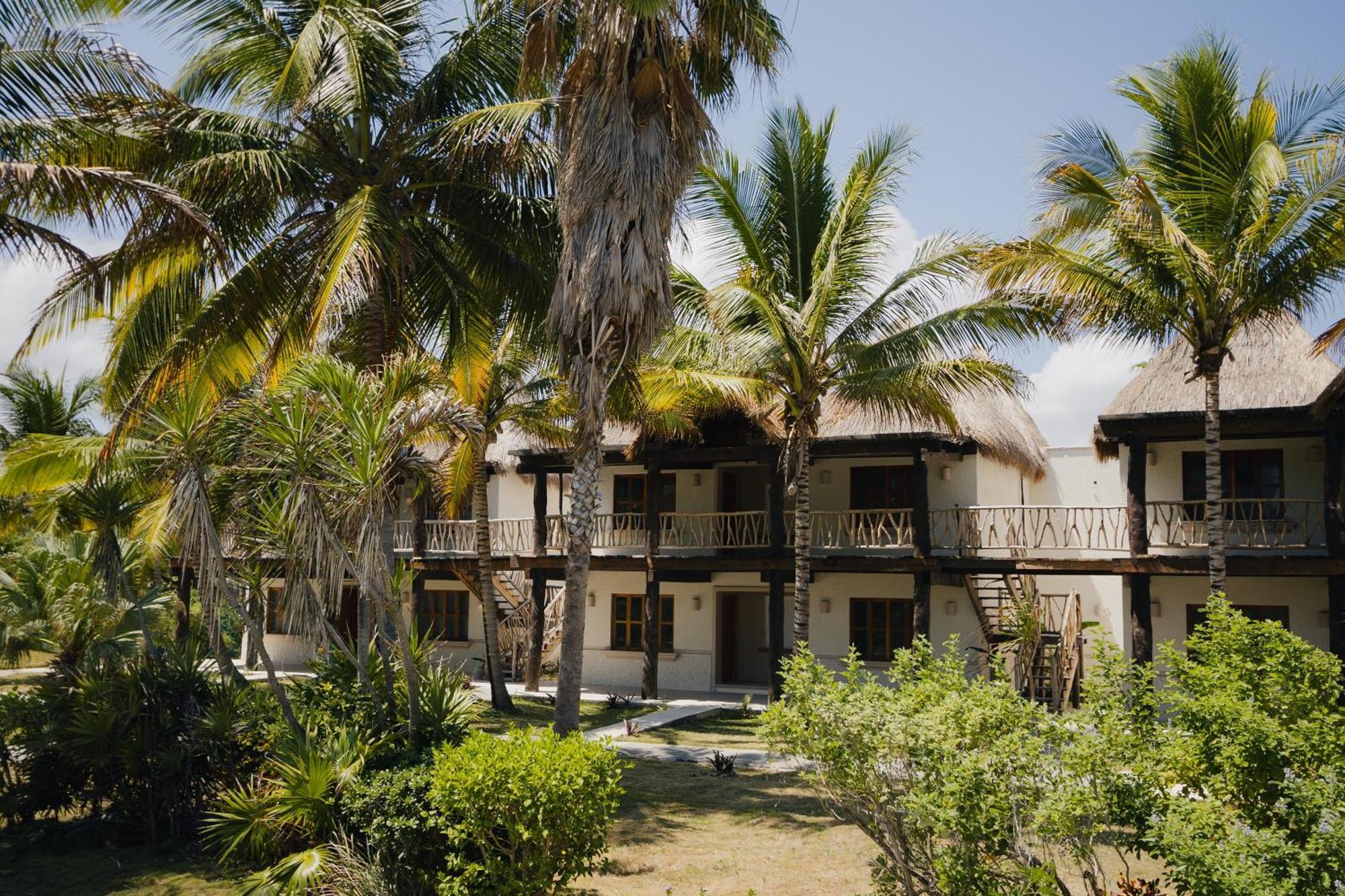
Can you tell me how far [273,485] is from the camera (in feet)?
33.7

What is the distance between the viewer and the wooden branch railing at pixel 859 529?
18938mm

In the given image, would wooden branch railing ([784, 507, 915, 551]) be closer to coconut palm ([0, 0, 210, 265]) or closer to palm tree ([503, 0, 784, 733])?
palm tree ([503, 0, 784, 733])

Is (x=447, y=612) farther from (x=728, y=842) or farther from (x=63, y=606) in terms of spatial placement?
(x=728, y=842)

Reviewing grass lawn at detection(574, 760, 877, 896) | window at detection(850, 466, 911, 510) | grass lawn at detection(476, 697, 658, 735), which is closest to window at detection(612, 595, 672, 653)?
grass lawn at detection(476, 697, 658, 735)

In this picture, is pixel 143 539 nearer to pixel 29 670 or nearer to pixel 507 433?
pixel 507 433

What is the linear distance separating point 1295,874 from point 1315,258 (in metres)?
10.4

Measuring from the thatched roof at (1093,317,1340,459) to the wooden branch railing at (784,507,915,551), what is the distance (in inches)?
148

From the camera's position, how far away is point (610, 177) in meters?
10.3

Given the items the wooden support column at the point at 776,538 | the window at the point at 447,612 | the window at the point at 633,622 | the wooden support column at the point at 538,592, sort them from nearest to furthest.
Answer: the wooden support column at the point at 776,538 → the wooden support column at the point at 538,592 → the window at the point at 633,622 → the window at the point at 447,612

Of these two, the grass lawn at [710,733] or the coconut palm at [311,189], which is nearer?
the coconut palm at [311,189]

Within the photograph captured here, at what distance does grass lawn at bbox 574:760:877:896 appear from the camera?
26.4 ft

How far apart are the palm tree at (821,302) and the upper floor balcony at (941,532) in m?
3.26

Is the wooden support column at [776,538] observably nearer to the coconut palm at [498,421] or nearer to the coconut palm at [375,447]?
the coconut palm at [498,421]

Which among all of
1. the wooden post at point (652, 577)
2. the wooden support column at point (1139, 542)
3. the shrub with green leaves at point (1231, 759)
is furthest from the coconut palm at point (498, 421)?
the shrub with green leaves at point (1231, 759)
